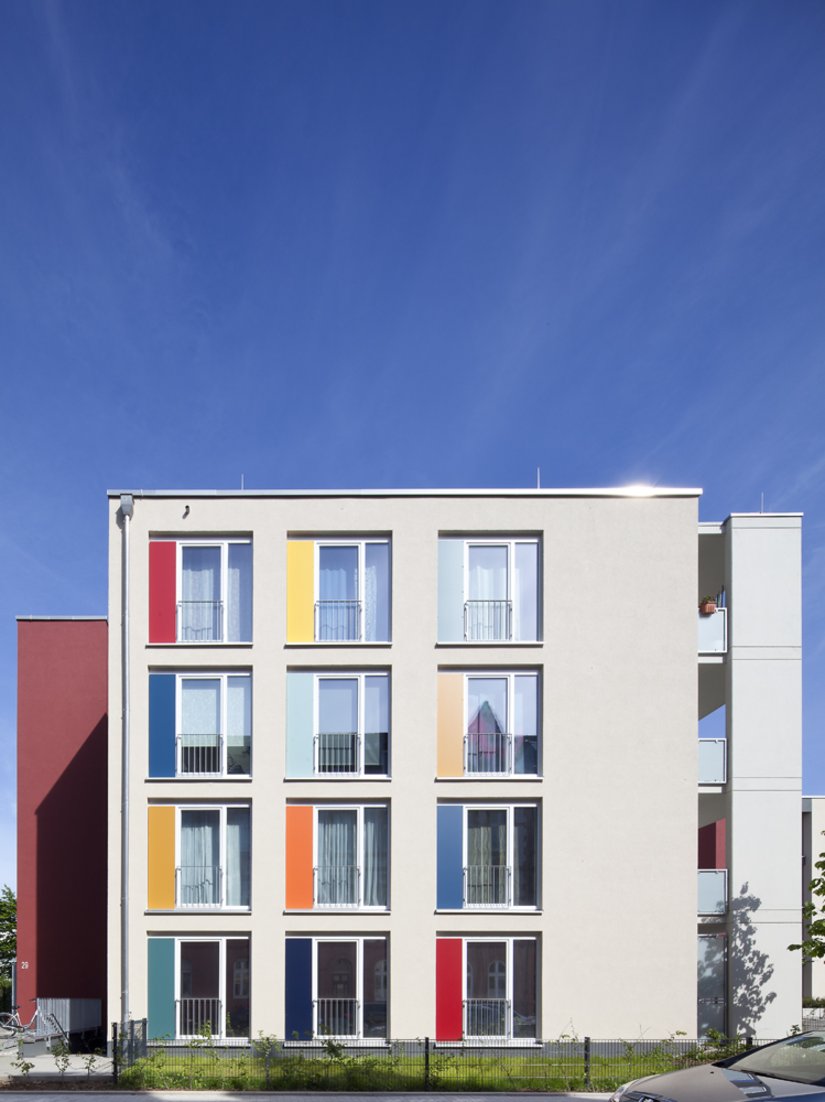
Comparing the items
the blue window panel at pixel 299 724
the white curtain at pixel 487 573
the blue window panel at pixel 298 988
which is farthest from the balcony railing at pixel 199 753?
the white curtain at pixel 487 573

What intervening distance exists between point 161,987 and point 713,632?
40.3 feet

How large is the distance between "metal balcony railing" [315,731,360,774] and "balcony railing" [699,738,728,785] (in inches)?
259

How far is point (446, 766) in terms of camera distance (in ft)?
54.8

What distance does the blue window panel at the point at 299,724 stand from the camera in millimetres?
16750

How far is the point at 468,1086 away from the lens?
1305cm

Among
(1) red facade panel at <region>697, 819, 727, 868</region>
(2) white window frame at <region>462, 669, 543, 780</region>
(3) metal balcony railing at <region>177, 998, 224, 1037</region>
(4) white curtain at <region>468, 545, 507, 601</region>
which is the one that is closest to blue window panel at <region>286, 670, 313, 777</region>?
→ (2) white window frame at <region>462, 669, 543, 780</region>

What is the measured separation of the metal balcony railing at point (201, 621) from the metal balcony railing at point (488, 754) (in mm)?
5228

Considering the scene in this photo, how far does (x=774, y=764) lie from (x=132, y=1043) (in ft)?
41.2

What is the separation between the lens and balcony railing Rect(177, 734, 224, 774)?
16.8 metres

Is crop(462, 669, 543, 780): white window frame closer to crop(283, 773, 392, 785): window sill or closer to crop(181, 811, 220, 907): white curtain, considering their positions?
crop(283, 773, 392, 785): window sill

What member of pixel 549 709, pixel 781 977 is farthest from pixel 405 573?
pixel 781 977

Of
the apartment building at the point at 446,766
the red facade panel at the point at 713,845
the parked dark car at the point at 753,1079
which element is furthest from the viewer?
the red facade panel at the point at 713,845

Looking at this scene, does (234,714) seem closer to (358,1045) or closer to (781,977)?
(358,1045)

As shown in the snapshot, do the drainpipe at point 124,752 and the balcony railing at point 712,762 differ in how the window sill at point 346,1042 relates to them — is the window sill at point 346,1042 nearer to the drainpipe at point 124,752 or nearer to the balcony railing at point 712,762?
the drainpipe at point 124,752
